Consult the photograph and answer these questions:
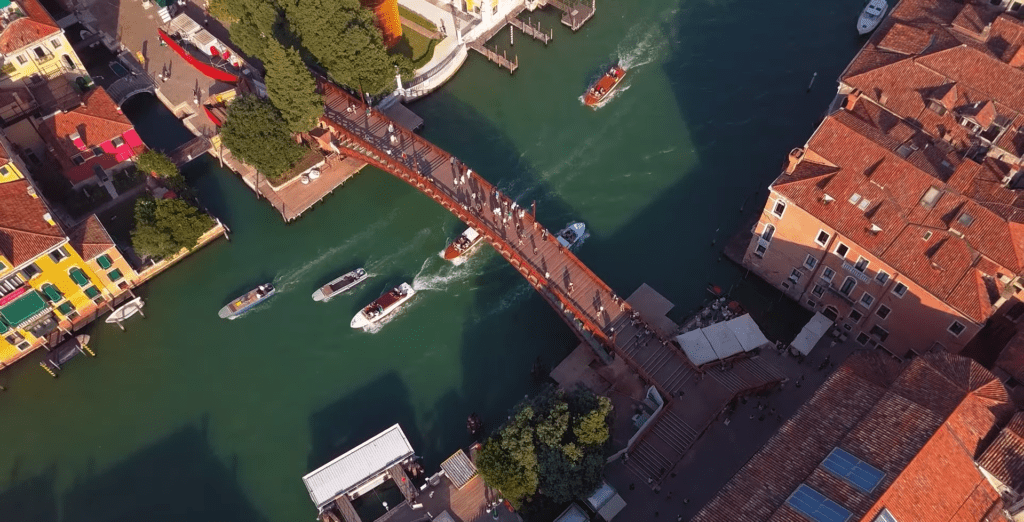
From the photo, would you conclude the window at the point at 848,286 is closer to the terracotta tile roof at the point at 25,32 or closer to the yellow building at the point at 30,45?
the yellow building at the point at 30,45

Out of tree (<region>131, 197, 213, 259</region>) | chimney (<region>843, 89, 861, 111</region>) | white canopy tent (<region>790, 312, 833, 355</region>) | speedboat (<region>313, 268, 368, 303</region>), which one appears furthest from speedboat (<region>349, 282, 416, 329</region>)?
chimney (<region>843, 89, 861, 111</region>)

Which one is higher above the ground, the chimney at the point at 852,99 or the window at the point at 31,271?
the chimney at the point at 852,99

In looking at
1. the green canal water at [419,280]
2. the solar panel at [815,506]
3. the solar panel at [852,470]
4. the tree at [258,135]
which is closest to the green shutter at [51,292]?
the green canal water at [419,280]

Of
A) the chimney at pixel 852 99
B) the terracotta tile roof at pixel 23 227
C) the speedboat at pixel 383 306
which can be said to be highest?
the chimney at pixel 852 99

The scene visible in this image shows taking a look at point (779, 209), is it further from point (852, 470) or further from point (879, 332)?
point (852, 470)

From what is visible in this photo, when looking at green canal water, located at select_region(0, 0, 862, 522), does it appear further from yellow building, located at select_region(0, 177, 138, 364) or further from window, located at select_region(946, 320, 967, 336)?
window, located at select_region(946, 320, 967, 336)

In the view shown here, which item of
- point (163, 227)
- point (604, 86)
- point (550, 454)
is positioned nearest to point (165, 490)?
point (163, 227)
